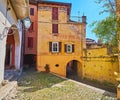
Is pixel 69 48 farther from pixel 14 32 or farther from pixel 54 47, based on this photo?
pixel 14 32

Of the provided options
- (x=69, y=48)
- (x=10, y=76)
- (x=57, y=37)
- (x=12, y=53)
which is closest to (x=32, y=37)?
(x=57, y=37)

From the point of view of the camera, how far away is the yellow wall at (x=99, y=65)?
15246mm

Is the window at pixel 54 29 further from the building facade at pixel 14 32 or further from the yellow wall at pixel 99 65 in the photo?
the building facade at pixel 14 32

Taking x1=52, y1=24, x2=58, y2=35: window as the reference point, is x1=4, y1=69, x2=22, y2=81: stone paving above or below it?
below

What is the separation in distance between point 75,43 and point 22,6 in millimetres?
13921

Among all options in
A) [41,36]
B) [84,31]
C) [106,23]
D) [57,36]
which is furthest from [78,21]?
[106,23]

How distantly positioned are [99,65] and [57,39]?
6201 mm

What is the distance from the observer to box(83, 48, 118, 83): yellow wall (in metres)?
15.2

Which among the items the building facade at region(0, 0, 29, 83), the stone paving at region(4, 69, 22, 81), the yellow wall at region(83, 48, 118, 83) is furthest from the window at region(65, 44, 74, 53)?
the stone paving at region(4, 69, 22, 81)

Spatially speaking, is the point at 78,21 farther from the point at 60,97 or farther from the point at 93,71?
the point at 60,97

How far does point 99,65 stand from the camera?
57.5 ft

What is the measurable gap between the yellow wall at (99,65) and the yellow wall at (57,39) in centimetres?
185

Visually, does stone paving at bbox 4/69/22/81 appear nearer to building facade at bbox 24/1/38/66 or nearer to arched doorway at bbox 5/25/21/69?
arched doorway at bbox 5/25/21/69

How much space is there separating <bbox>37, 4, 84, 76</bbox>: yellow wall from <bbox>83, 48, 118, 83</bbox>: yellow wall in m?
1.85
